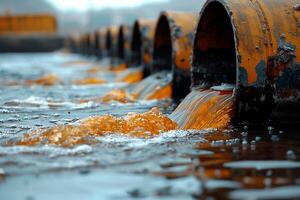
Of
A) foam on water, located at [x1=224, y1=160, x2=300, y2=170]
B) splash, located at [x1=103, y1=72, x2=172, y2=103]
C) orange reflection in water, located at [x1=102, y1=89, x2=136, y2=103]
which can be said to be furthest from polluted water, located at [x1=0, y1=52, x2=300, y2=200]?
splash, located at [x1=103, y1=72, x2=172, y2=103]

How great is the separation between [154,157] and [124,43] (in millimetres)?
9951

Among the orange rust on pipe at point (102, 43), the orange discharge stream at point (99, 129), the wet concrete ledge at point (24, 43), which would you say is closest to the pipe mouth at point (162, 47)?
the orange discharge stream at point (99, 129)

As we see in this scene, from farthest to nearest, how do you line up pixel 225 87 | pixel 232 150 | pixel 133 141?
pixel 225 87 → pixel 133 141 → pixel 232 150

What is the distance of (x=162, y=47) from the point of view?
8.71 meters

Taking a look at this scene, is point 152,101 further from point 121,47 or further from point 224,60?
point 121,47

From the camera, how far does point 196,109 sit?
4836mm

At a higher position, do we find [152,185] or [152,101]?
[152,185]

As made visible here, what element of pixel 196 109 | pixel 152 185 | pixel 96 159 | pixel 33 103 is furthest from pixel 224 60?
pixel 152 185

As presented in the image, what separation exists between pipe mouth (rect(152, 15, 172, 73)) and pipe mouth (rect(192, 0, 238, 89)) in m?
2.55

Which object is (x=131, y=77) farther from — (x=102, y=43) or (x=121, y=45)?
(x=102, y=43)

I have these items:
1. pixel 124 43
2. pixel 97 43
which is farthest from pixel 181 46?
pixel 97 43

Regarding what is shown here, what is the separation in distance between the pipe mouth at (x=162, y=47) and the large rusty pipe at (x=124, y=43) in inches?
142

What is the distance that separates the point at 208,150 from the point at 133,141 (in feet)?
1.75

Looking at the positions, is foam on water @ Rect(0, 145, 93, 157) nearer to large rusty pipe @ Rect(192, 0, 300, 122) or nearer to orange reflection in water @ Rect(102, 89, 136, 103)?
large rusty pipe @ Rect(192, 0, 300, 122)
